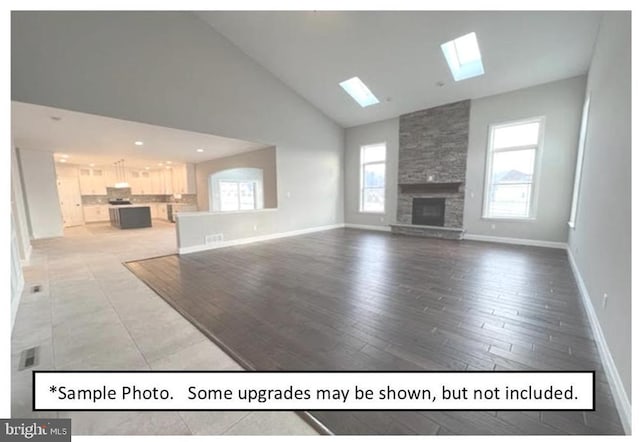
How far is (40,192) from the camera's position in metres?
6.36

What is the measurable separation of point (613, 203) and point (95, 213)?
541 inches

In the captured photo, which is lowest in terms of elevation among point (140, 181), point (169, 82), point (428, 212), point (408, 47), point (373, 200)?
point (428, 212)

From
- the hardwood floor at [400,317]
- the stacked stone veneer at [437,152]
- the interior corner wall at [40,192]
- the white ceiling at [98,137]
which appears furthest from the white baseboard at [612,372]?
the interior corner wall at [40,192]

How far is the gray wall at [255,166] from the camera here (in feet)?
21.4

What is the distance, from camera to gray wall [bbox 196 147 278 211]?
21.4 feet

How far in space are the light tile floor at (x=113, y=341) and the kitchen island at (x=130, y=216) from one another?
4.74 metres

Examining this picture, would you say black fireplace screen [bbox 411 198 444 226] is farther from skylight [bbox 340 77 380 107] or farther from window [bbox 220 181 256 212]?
window [bbox 220 181 256 212]

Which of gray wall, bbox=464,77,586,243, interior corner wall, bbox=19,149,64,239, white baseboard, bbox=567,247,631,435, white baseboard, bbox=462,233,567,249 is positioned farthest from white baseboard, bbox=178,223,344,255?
white baseboard, bbox=567,247,631,435

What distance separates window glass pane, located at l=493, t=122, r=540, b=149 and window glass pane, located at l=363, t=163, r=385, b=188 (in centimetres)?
292

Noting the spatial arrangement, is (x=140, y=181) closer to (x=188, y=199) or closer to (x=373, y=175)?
(x=188, y=199)

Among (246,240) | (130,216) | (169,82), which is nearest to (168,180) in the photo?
(130,216)

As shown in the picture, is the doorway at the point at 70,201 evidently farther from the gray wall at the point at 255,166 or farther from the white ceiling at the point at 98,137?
the gray wall at the point at 255,166

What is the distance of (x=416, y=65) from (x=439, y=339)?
511 cm
